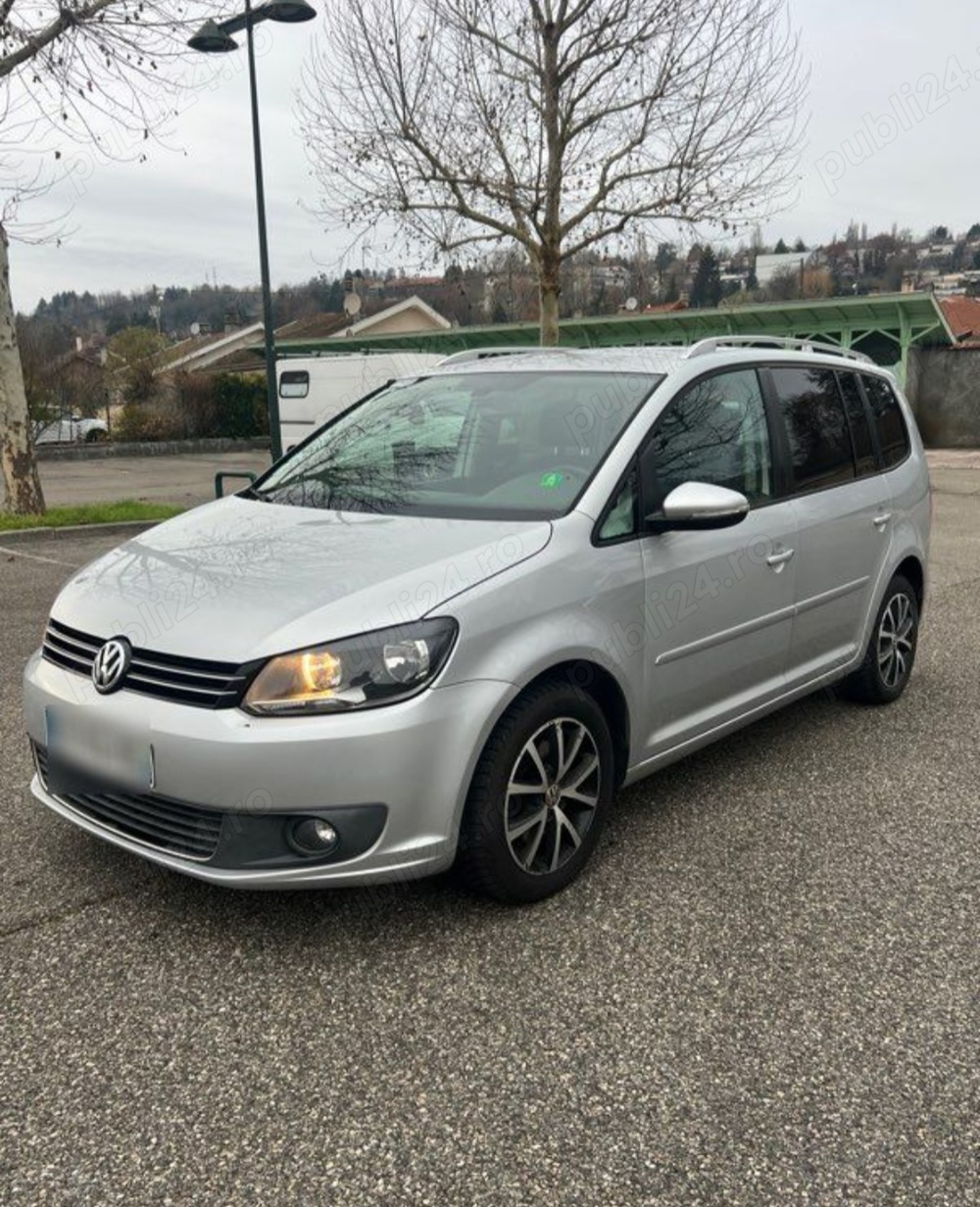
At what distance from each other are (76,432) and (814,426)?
2894cm

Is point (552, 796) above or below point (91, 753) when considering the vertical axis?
below

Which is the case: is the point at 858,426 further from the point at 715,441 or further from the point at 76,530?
the point at 76,530

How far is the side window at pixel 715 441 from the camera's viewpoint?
359 cm

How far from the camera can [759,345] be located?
447 cm

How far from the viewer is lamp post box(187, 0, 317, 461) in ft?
38.0

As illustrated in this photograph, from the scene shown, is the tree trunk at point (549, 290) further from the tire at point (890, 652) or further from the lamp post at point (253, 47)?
the tire at point (890, 652)

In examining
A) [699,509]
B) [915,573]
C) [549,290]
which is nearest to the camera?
[699,509]

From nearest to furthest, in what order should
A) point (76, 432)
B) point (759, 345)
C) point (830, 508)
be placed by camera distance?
point (830, 508) < point (759, 345) < point (76, 432)

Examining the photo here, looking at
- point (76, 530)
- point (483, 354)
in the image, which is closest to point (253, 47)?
point (76, 530)

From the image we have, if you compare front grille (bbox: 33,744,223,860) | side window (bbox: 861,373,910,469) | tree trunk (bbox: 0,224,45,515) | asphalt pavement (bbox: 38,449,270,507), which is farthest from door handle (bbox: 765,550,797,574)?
asphalt pavement (bbox: 38,449,270,507)

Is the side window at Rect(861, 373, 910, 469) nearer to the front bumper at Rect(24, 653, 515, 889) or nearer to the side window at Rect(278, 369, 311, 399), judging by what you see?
the front bumper at Rect(24, 653, 515, 889)

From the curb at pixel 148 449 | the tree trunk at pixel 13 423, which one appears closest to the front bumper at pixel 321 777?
the tree trunk at pixel 13 423

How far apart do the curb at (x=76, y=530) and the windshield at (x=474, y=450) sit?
23.0 feet

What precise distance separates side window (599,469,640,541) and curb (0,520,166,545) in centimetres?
812
